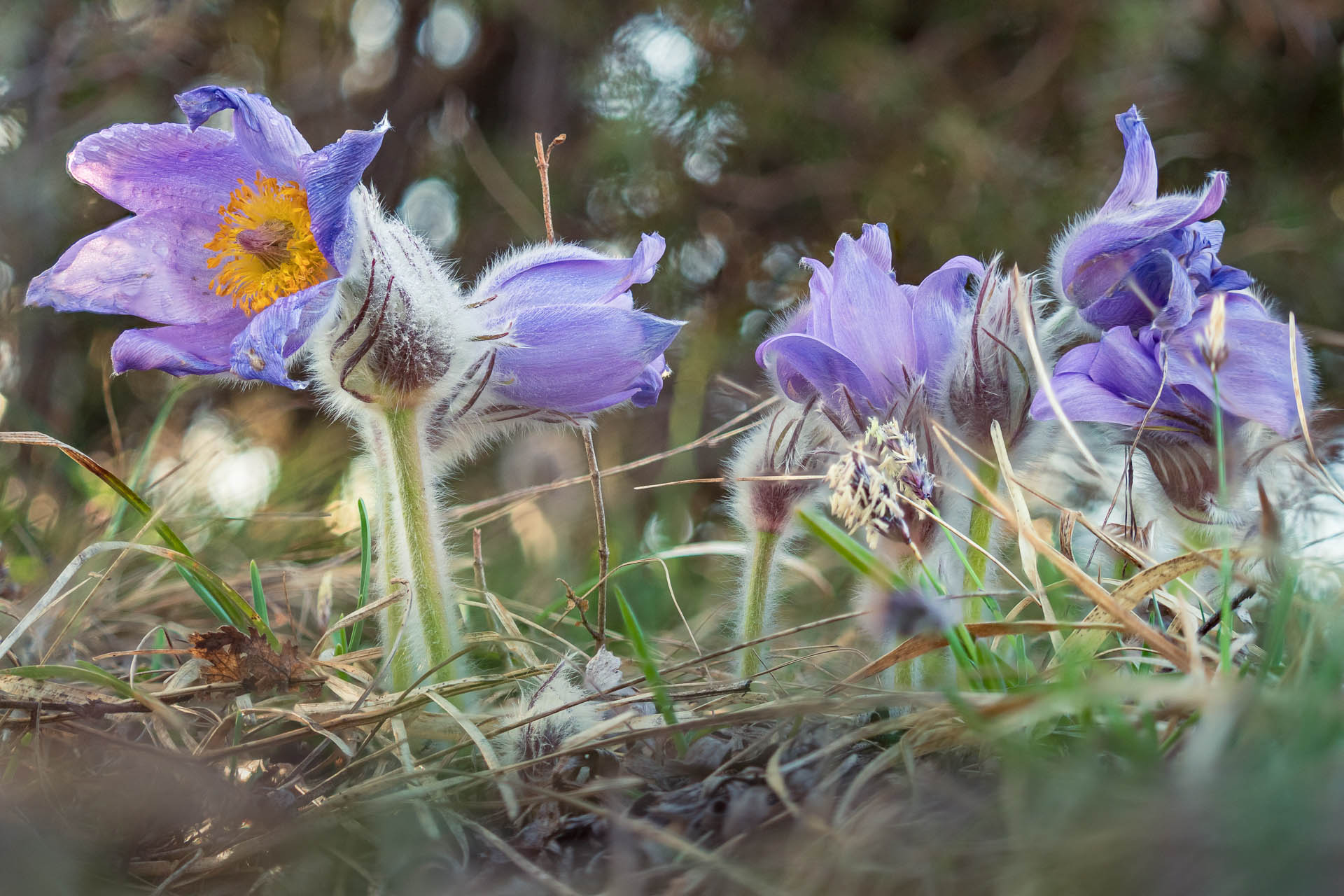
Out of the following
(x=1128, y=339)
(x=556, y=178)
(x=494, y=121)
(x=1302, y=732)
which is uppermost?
(x=494, y=121)

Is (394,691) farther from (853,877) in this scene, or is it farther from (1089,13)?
(1089,13)

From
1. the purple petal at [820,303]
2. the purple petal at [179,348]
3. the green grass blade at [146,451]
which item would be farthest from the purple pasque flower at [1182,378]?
the green grass blade at [146,451]

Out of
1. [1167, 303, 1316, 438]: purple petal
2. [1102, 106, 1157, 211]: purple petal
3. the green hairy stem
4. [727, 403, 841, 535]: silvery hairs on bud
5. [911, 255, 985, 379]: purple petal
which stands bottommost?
the green hairy stem

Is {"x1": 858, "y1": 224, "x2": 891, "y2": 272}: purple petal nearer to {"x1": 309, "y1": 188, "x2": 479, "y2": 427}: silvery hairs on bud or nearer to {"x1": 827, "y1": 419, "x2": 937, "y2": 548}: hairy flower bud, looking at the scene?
{"x1": 827, "y1": 419, "x2": 937, "y2": 548}: hairy flower bud

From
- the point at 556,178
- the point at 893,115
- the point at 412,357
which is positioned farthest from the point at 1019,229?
the point at 412,357

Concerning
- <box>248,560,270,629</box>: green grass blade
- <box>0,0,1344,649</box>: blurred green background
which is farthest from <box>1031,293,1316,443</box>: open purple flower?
<box>0,0,1344,649</box>: blurred green background

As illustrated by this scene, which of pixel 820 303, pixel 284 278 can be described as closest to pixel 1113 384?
pixel 820 303

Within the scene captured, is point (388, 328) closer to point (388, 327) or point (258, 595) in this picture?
point (388, 327)
